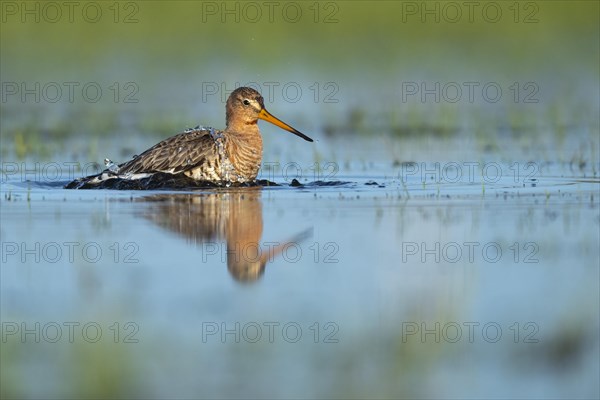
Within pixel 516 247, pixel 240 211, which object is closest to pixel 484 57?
pixel 240 211

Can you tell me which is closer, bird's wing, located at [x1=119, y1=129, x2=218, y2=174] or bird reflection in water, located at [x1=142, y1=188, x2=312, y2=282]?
bird reflection in water, located at [x1=142, y1=188, x2=312, y2=282]

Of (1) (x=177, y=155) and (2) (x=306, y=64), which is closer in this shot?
(1) (x=177, y=155)

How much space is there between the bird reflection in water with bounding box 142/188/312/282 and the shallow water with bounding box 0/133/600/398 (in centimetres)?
3

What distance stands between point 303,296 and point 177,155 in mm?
5565

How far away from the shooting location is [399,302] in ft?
21.1

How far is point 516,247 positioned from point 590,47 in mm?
12883

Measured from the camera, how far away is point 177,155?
11.9m

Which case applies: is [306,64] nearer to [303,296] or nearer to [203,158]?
[203,158]

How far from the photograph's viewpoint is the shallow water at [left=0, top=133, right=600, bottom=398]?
532 centimetres

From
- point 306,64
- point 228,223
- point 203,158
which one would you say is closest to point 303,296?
point 228,223

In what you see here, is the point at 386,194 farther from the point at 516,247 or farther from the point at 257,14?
the point at 257,14

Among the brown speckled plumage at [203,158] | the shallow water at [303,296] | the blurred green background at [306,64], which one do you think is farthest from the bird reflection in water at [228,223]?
the blurred green background at [306,64]

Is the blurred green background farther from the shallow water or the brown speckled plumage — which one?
the shallow water

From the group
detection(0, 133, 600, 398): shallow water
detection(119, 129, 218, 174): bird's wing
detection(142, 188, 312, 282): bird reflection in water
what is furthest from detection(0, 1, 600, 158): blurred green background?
detection(0, 133, 600, 398): shallow water
